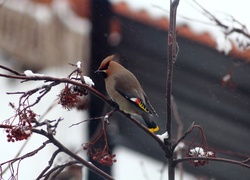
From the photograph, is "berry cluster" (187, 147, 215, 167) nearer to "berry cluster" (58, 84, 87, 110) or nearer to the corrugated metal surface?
"berry cluster" (58, 84, 87, 110)

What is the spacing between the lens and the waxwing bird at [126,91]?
2795 millimetres

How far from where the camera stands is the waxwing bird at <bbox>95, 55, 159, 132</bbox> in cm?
279

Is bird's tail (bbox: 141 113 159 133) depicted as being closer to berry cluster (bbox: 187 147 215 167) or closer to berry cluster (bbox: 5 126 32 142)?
berry cluster (bbox: 187 147 215 167)

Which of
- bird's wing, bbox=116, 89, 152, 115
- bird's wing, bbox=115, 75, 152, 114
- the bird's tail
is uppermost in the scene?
bird's wing, bbox=115, 75, 152, 114

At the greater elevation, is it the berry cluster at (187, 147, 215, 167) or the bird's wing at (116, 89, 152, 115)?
the bird's wing at (116, 89, 152, 115)

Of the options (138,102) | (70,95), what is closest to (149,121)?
(138,102)

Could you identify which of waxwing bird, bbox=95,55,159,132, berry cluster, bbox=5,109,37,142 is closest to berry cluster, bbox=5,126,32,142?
berry cluster, bbox=5,109,37,142

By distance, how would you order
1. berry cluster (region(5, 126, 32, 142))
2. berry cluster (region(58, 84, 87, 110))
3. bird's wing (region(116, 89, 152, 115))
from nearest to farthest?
berry cluster (region(5, 126, 32, 142)), berry cluster (region(58, 84, 87, 110)), bird's wing (region(116, 89, 152, 115))

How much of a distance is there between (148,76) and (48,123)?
2095 millimetres

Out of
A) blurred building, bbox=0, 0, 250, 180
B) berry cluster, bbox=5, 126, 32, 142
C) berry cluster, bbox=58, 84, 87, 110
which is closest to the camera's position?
berry cluster, bbox=5, 126, 32, 142

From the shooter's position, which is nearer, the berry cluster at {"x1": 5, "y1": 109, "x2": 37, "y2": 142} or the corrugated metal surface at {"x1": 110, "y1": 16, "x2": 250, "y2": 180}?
the berry cluster at {"x1": 5, "y1": 109, "x2": 37, "y2": 142}

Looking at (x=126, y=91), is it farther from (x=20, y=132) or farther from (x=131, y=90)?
(x=20, y=132)

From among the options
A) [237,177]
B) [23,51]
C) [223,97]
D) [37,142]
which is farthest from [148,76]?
[23,51]

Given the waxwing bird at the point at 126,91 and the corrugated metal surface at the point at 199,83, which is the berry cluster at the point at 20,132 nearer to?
the waxwing bird at the point at 126,91
